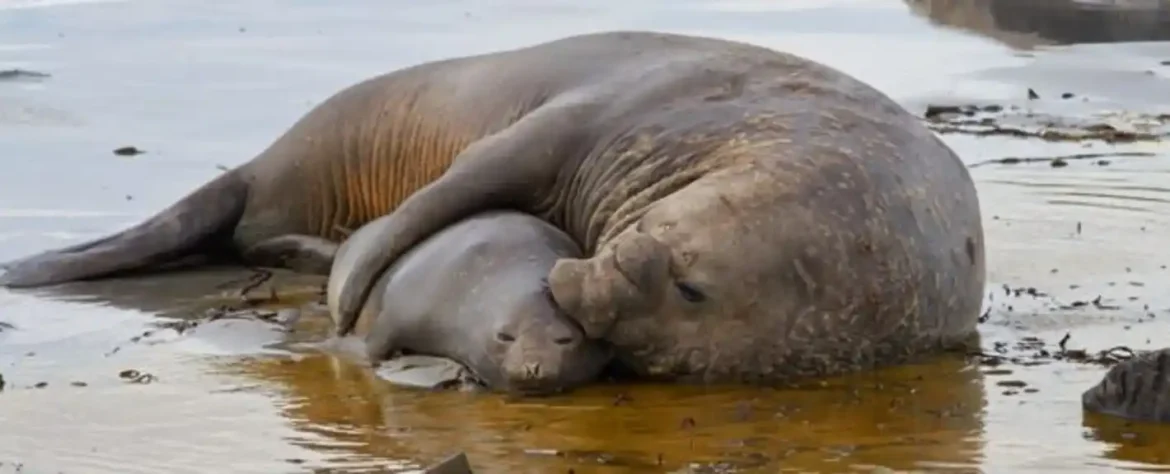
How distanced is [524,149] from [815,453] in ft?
6.73

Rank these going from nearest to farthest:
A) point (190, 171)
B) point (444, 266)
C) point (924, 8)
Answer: point (444, 266)
point (190, 171)
point (924, 8)

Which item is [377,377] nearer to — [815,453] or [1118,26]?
[815,453]

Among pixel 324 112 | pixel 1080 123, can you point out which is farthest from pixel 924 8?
pixel 324 112

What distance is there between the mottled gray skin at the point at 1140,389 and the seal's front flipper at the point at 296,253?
3.18 meters

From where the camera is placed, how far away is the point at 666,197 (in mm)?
6305

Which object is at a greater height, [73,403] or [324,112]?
[324,112]

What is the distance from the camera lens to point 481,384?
585cm

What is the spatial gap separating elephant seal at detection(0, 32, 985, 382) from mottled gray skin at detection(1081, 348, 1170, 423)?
0.79m

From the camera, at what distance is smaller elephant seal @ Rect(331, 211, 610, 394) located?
19.0ft

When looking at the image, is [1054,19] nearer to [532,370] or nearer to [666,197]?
[666,197]

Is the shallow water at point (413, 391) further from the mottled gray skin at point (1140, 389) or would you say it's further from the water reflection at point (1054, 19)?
the water reflection at point (1054, 19)

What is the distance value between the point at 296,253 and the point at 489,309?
2.16 meters

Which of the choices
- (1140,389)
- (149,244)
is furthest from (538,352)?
(149,244)

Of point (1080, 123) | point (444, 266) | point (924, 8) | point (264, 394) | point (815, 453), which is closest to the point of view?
point (815, 453)
